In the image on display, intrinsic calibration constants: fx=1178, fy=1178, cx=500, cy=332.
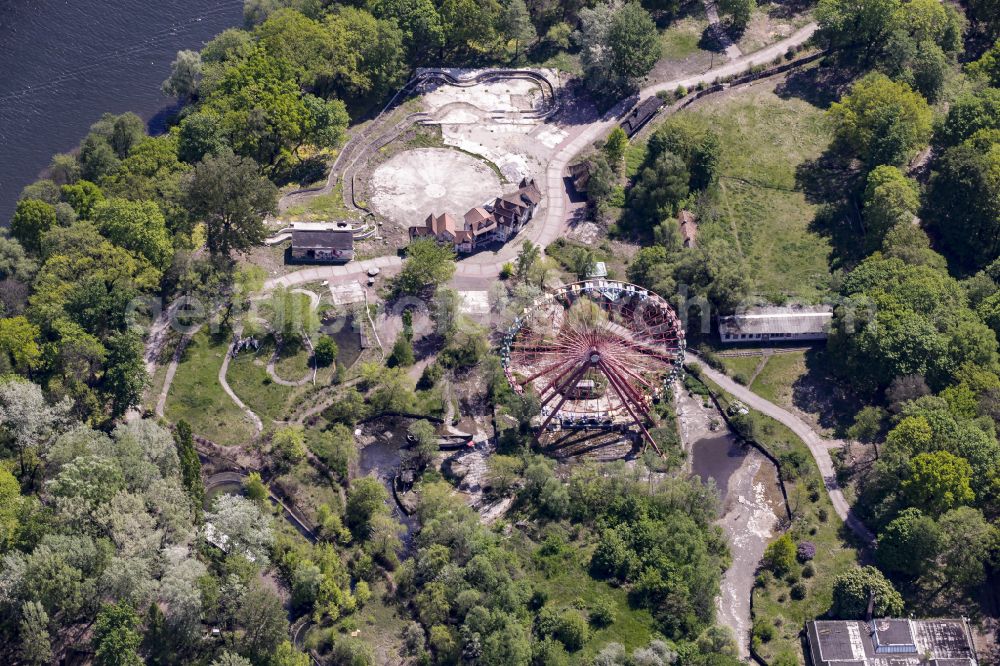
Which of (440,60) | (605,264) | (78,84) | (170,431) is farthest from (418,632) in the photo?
(78,84)

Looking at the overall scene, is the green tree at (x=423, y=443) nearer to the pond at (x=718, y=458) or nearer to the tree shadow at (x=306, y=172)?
the pond at (x=718, y=458)

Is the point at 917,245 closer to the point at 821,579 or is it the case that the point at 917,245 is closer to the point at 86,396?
the point at 821,579

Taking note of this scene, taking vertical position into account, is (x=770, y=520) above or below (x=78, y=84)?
below

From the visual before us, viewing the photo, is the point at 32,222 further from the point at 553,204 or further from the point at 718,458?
the point at 718,458

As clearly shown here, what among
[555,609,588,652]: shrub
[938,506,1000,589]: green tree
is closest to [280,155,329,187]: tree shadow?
[555,609,588,652]: shrub

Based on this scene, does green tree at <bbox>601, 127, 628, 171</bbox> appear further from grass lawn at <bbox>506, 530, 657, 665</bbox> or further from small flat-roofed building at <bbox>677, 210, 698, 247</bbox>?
grass lawn at <bbox>506, 530, 657, 665</bbox>

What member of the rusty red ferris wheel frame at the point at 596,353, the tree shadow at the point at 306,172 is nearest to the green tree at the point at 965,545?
the rusty red ferris wheel frame at the point at 596,353

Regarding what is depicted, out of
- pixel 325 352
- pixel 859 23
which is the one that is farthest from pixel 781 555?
pixel 859 23
